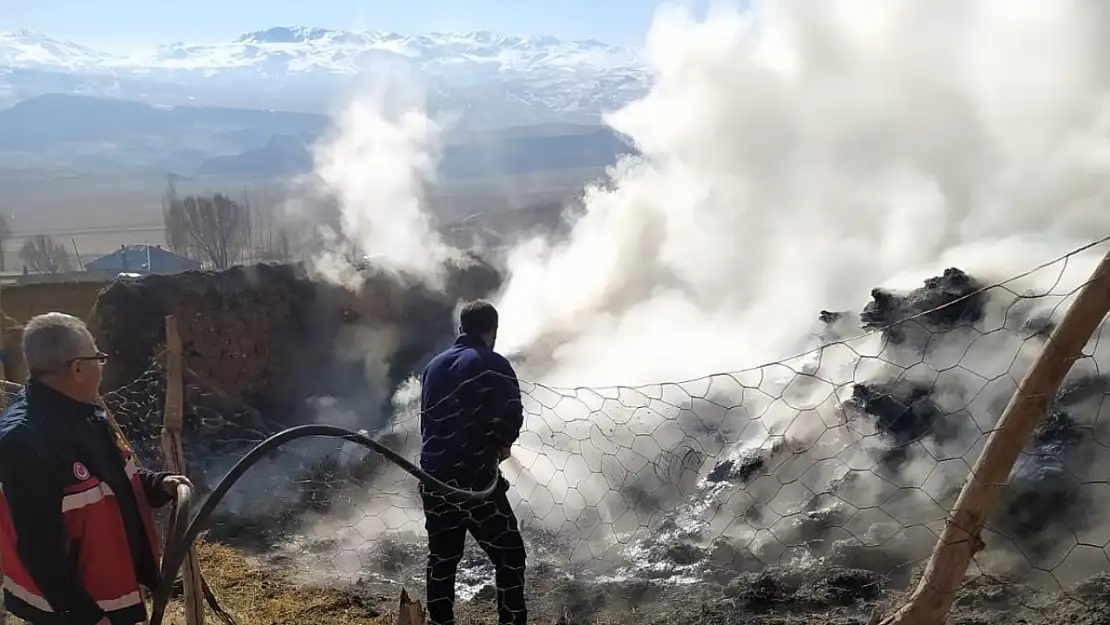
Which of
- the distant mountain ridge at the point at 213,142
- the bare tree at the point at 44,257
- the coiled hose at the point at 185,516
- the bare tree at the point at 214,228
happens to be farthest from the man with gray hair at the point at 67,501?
the distant mountain ridge at the point at 213,142

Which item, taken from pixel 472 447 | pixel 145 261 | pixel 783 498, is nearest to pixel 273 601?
pixel 472 447

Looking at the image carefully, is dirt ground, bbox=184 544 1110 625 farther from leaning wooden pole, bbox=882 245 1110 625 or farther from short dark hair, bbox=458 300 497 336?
leaning wooden pole, bbox=882 245 1110 625

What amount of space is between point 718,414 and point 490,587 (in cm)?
354

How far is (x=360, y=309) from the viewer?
12.9m

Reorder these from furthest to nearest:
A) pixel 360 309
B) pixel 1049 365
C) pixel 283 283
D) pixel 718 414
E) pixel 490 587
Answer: pixel 360 309
pixel 283 283
pixel 718 414
pixel 490 587
pixel 1049 365

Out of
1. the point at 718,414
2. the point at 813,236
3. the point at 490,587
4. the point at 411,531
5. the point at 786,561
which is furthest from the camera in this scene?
the point at 813,236

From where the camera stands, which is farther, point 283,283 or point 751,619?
point 283,283

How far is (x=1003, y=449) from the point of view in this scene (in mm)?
2088

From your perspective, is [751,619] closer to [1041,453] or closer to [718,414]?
[1041,453]

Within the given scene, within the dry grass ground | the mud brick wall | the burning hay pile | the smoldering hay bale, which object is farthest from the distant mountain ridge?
the dry grass ground

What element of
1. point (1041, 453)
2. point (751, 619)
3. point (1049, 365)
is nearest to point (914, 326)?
point (1041, 453)

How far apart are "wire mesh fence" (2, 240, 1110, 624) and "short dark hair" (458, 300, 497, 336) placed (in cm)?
76

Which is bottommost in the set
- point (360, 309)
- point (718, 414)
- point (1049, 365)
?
point (718, 414)

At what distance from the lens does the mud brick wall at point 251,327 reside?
10.5 metres
